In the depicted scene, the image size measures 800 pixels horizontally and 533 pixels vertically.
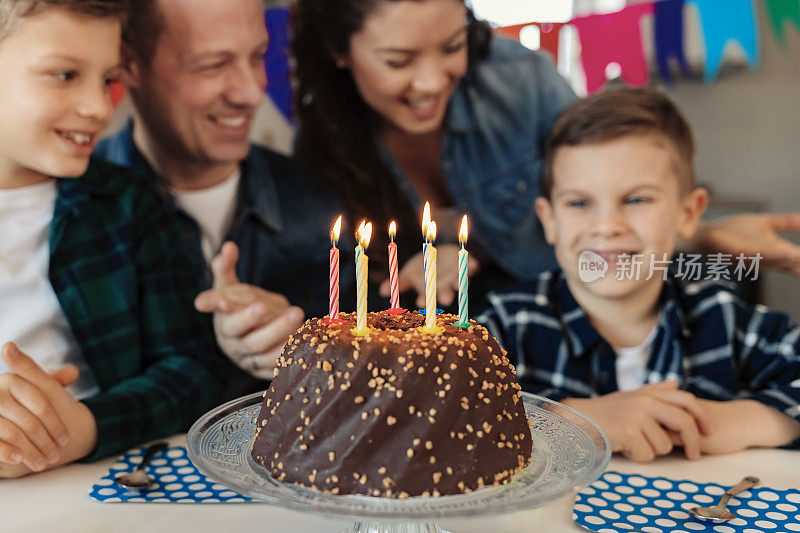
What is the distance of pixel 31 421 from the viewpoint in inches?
45.1

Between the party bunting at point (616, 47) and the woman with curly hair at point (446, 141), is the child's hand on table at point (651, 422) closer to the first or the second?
the woman with curly hair at point (446, 141)

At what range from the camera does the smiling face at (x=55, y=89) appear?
1329 millimetres

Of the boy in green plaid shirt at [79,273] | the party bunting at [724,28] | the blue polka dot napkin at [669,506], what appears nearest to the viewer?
the blue polka dot napkin at [669,506]

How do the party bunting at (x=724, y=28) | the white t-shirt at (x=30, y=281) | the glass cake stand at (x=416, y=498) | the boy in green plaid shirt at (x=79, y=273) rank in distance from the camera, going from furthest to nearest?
the party bunting at (x=724, y=28), the white t-shirt at (x=30, y=281), the boy in green plaid shirt at (x=79, y=273), the glass cake stand at (x=416, y=498)

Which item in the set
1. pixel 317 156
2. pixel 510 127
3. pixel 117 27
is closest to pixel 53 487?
pixel 117 27

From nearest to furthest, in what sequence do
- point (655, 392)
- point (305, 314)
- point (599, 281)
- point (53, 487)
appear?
point (53, 487) < point (655, 392) < point (599, 281) < point (305, 314)

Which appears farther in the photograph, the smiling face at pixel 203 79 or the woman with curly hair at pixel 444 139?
the woman with curly hair at pixel 444 139

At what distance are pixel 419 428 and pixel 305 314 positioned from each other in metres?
0.91

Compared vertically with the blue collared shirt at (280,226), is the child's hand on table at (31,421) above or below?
below

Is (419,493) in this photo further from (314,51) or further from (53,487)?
(314,51)

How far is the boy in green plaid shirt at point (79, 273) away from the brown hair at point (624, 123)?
0.88 m

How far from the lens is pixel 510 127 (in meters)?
1.82

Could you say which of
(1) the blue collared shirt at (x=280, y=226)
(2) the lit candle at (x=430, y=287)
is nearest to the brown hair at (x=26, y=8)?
(1) the blue collared shirt at (x=280, y=226)

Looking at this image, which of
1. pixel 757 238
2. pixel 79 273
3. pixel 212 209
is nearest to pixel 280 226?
pixel 212 209
